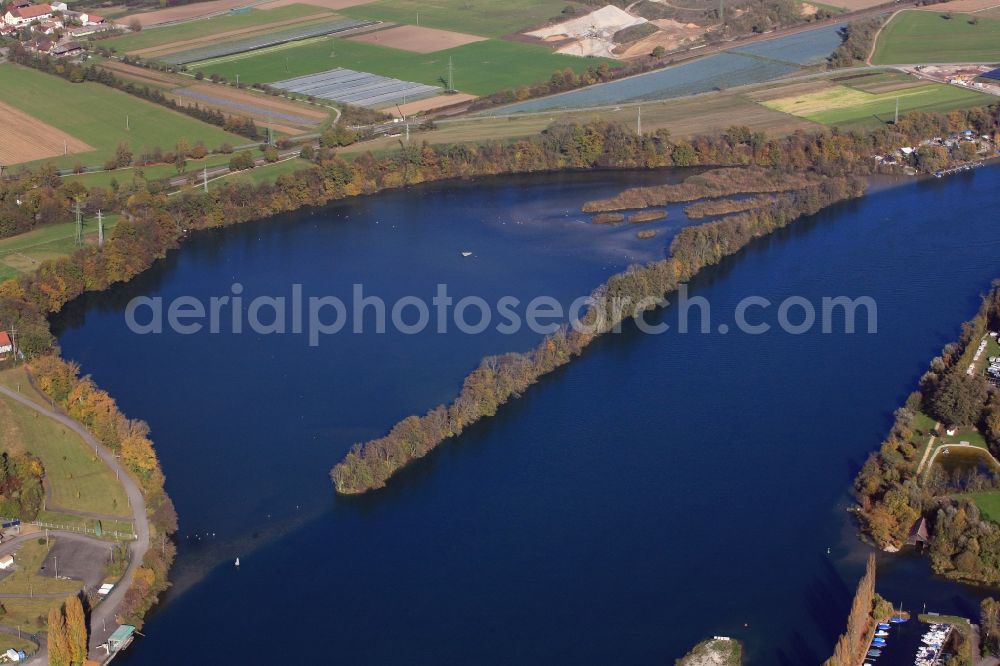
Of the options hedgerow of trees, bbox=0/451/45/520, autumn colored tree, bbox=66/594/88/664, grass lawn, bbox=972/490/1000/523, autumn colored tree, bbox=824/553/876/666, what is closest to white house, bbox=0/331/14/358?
hedgerow of trees, bbox=0/451/45/520

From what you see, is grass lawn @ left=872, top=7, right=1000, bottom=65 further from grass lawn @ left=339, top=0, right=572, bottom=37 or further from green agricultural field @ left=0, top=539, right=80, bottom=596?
green agricultural field @ left=0, top=539, right=80, bottom=596

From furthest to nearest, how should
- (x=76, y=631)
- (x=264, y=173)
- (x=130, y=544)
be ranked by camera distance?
(x=264, y=173) → (x=130, y=544) → (x=76, y=631)

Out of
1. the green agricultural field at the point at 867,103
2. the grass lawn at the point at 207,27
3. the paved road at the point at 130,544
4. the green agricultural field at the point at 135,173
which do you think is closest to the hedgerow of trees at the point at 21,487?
the paved road at the point at 130,544

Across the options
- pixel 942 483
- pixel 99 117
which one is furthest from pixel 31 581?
pixel 99 117

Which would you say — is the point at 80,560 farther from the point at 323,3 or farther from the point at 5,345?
the point at 323,3

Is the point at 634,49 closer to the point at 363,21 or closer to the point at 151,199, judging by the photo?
the point at 363,21
